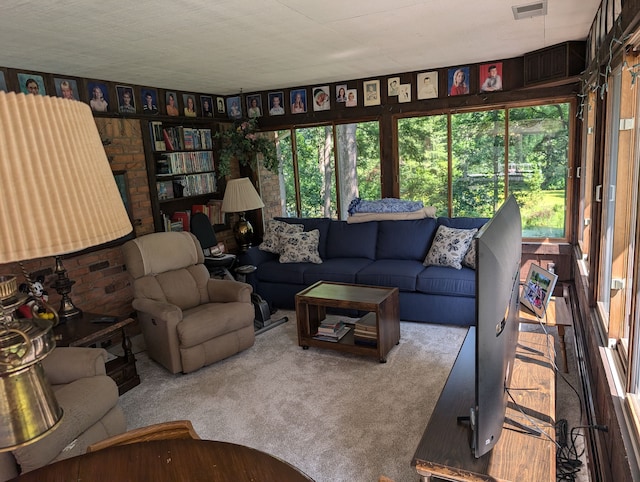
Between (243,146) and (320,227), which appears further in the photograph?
(243,146)

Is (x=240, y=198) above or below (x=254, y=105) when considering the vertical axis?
below

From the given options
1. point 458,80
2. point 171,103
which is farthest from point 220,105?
point 458,80

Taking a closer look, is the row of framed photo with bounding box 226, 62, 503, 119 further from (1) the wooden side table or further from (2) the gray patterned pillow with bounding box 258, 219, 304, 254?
(1) the wooden side table

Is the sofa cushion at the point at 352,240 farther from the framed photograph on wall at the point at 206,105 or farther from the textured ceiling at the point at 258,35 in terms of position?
the framed photograph on wall at the point at 206,105

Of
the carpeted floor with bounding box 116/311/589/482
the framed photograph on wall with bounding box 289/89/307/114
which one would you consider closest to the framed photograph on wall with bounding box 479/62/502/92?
the framed photograph on wall with bounding box 289/89/307/114

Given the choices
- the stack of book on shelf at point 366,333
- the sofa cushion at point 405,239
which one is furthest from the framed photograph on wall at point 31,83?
the sofa cushion at point 405,239

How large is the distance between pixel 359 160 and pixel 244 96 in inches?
69.0

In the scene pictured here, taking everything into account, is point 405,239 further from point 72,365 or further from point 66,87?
point 66,87

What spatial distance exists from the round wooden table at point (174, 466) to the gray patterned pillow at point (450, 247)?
3.40 meters

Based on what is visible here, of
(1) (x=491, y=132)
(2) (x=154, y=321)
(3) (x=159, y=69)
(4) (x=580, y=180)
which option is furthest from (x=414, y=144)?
(2) (x=154, y=321)

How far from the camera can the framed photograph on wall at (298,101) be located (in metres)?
5.79

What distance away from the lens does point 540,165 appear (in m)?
4.83

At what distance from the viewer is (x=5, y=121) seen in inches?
27.9

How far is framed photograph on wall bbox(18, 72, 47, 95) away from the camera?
378 centimetres
